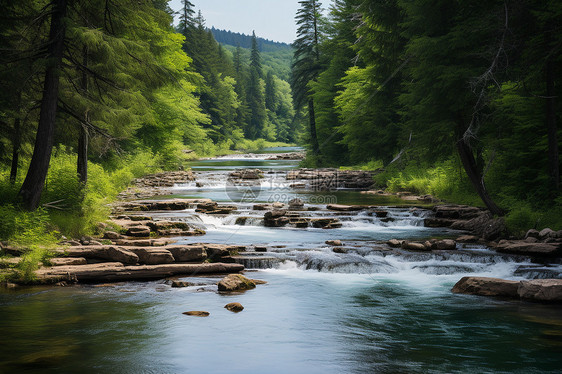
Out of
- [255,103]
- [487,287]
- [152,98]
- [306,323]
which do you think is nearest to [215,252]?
[306,323]

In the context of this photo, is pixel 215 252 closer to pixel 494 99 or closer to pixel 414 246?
pixel 414 246

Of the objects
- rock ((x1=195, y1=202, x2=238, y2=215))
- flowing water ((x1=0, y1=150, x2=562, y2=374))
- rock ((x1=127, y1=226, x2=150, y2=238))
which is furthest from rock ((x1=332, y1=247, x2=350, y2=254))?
rock ((x1=195, y1=202, x2=238, y2=215))

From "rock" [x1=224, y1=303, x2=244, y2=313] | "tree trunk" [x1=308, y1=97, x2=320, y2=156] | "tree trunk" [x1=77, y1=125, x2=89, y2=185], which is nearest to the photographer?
"rock" [x1=224, y1=303, x2=244, y2=313]

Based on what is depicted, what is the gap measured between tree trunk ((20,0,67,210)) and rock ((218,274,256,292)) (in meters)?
5.68

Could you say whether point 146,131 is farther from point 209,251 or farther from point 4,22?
point 209,251

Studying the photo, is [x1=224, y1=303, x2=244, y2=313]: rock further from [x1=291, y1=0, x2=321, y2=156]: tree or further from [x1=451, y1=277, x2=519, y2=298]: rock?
[x1=291, y1=0, x2=321, y2=156]: tree

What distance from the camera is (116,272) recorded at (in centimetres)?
1098

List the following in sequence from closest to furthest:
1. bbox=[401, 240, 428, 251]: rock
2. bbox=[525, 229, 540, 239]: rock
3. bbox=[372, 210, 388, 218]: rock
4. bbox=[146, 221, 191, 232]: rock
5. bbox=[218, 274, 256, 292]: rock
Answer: bbox=[218, 274, 256, 292]: rock, bbox=[401, 240, 428, 251]: rock, bbox=[525, 229, 540, 239]: rock, bbox=[146, 221, 191, 232]: rock, bbox=[372, 210, 388, 218]: rock

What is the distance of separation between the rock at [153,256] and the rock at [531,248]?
938 cm

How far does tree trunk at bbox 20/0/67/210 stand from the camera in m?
12.4

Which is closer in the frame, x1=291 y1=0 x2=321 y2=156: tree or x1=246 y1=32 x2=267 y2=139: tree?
x1=291 y1=0 x2=321 y2=156: tree

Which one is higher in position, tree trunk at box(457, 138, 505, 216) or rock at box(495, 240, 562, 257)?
tree trunk at box(457, 138, 505, 216)

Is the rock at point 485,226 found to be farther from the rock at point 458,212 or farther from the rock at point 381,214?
the rock at point 381,214

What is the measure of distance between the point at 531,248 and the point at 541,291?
382cm
